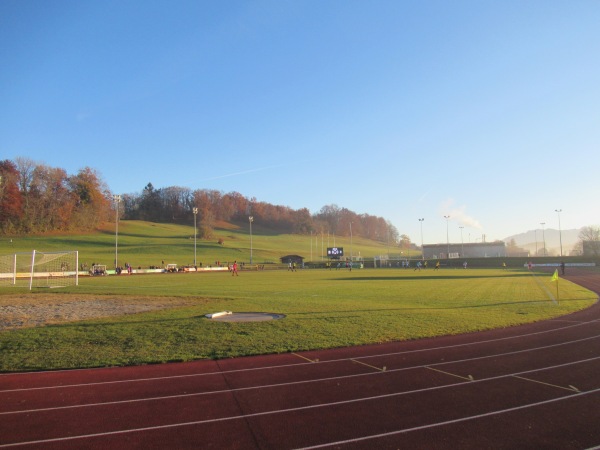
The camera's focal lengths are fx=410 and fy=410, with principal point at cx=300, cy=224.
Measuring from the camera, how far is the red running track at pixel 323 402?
243 inches

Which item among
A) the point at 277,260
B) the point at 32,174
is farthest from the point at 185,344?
the point at 32,174

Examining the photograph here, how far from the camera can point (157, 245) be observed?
4412 inches

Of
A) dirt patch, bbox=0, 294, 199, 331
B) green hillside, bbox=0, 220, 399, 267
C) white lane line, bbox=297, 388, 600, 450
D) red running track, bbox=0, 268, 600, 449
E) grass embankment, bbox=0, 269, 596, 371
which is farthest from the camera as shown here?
green hillside, bbox=0, 220, 399, 267

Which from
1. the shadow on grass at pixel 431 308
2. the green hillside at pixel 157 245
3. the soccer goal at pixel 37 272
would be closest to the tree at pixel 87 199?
the green hillside at pixel 157 245

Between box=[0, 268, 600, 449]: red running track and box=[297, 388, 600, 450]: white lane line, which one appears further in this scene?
box=[0, 268, 600, 449]: red running track

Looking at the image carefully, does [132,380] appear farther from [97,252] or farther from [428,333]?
[97,252]

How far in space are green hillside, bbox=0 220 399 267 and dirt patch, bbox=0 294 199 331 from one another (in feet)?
136

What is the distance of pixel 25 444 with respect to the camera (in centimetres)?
610

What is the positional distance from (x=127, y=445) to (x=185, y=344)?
675 centimetres

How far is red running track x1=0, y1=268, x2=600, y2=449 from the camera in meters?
6.18

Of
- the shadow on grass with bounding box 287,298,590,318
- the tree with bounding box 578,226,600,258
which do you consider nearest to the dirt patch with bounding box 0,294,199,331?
the shadow on grass with bounding box 287,298,590,318

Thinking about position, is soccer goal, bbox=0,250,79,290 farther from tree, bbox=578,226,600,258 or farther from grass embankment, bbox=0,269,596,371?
tree, bbox=578,226,600,258

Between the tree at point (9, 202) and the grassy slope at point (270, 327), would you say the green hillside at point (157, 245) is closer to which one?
the tree at point (9, 202)

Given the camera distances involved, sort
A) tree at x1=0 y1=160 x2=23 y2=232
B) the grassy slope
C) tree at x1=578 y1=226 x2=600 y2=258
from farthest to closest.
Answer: tree at x1=578 y1=226 x2=600 y2=258 < tree at x1=0 y1=160 x2=23 y2=232 < the grassy slope
